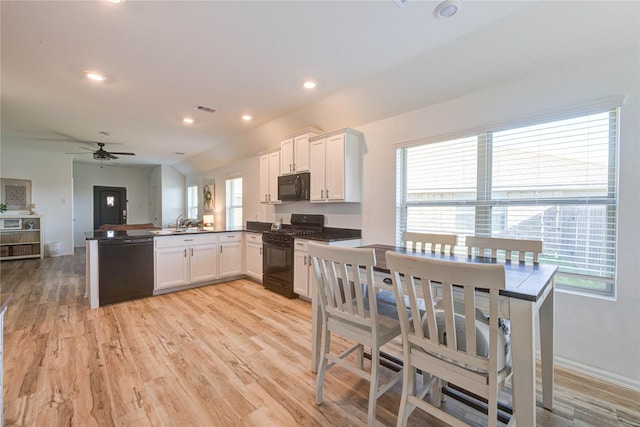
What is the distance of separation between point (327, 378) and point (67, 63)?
3.71 m

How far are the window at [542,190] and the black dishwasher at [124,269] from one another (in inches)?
146

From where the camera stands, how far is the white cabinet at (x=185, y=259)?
3.90m

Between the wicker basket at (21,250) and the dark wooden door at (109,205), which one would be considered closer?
the wicker basket at (21,250)

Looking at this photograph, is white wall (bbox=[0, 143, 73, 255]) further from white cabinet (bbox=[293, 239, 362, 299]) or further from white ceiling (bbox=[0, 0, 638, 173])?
white cabinet (bbox=[293, 239, 362, 299])

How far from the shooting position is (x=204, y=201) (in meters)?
7.74

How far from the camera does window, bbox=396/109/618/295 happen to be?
208 cm

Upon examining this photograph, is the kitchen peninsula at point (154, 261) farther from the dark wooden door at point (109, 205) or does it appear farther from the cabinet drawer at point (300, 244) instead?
the dark wooden door at point (109, 205)

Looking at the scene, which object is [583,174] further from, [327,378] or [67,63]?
[67,63]

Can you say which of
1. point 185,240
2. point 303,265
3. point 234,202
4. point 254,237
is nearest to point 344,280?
point 303,265

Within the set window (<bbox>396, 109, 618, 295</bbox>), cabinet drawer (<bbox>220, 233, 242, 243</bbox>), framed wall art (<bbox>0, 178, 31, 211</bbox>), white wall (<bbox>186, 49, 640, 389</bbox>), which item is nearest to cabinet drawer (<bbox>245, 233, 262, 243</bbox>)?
cabinet drawer (<bbox>220, 233, 242, 243</bbox>)

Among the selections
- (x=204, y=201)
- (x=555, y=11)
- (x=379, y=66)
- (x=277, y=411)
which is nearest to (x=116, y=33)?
(x=379, y=66)

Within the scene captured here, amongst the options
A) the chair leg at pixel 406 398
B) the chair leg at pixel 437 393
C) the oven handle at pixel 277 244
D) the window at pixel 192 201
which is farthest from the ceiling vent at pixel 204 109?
the window at pixel 192 201

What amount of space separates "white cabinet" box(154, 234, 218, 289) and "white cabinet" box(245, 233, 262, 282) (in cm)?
52

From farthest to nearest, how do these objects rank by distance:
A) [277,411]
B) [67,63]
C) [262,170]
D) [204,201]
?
[204,201]
[262,170]
[67,63]
[277,411]
